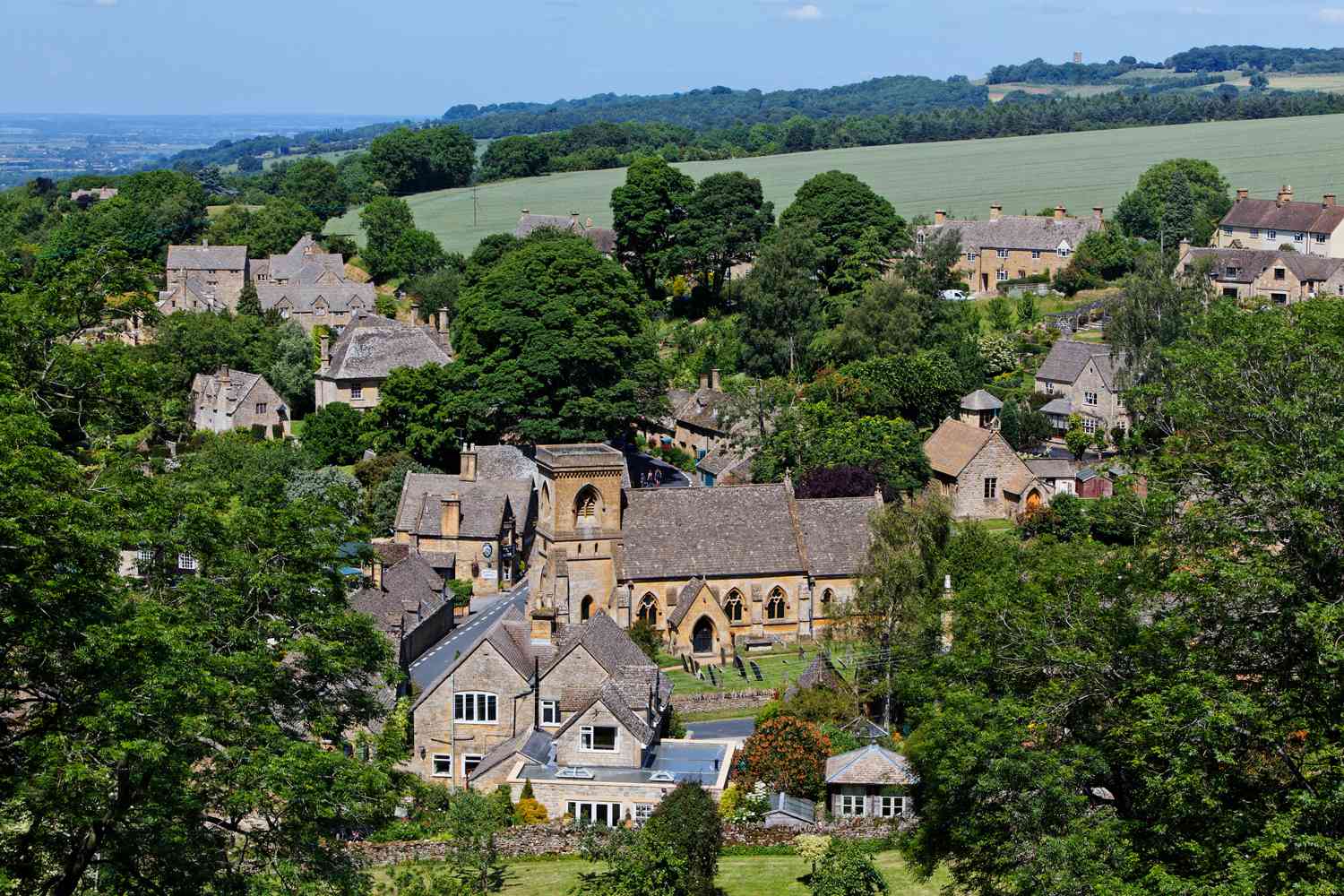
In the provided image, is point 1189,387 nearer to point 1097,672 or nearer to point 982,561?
point 1097,672

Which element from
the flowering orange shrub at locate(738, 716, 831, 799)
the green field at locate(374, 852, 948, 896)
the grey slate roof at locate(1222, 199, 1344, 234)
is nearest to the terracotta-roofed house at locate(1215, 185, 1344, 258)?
the grey slate roof at locate(1222, 199, 1344, 234)

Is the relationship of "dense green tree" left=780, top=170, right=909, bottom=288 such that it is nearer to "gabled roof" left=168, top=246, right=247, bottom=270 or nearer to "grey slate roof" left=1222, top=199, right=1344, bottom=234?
"grey slate roof" left=1222, top=199, right=1344, bottom=234

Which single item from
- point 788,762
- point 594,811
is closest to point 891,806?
Result: point 788,762

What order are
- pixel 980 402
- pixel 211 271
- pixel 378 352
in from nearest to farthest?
pixel 980 402 → pixel 378 352 → pixel 211 271

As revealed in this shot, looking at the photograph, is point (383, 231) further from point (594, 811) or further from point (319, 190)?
point (594, 811)

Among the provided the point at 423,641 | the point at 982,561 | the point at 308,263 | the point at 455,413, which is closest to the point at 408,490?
the point at 455,413
